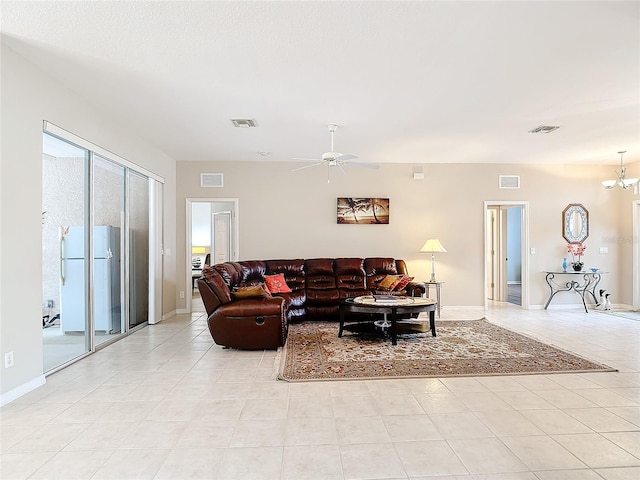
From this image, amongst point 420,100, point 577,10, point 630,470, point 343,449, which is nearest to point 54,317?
point 343,449

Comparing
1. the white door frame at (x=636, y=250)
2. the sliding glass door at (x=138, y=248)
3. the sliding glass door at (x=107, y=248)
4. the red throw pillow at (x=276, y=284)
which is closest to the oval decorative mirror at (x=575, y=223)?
the white door frame at (x=636, y=250)

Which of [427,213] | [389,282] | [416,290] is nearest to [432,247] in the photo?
[427,213]

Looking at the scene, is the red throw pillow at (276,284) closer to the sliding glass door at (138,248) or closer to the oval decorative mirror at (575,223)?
the sliding glass door at (138,248)

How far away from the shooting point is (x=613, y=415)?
9.02ft

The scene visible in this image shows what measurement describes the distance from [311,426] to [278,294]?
3.58 m

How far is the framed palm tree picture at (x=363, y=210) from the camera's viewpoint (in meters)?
7.32

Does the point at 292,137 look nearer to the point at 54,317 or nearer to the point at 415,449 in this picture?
the point at 54,317

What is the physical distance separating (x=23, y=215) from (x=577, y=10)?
4236 millimetres

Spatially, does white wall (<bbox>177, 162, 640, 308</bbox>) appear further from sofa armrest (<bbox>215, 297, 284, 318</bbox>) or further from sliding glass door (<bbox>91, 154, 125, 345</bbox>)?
sofa armrest (<bbox>215, 297, 284, 318</bbox>)

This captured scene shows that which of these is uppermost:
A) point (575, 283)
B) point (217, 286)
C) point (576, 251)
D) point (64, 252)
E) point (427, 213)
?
point (427, 213)

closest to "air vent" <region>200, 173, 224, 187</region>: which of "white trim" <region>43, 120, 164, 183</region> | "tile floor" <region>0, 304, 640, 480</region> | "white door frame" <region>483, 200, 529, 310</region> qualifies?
"white trim" <region>43, 120, 164, 183</region>

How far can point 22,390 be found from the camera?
3186 millimetres

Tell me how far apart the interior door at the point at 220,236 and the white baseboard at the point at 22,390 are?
6.67 meters

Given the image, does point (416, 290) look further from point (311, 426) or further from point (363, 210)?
point (311, 426)
